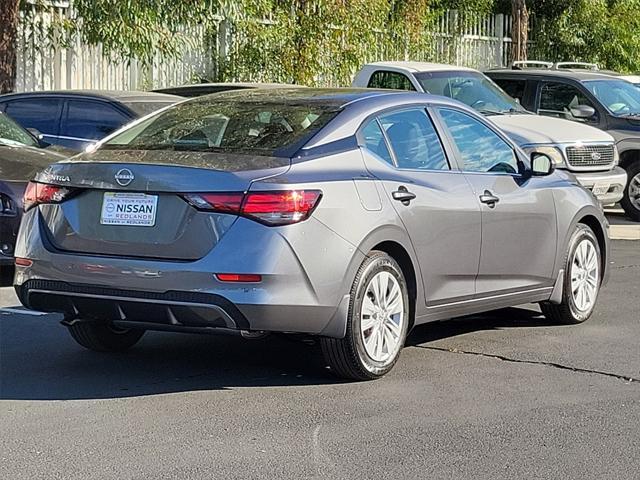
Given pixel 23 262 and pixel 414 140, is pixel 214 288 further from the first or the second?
pixel 414 140

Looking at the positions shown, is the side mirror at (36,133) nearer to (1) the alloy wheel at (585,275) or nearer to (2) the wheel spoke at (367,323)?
(1) the alloy wheel at (585,275)

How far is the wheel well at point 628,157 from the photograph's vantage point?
1553cm

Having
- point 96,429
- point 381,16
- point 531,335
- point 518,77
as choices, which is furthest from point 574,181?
point 381,16

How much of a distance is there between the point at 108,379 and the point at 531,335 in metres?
2.94

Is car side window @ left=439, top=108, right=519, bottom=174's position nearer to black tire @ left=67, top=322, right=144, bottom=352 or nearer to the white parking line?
black tire @ left=67, top=322, right=144, bottom=352

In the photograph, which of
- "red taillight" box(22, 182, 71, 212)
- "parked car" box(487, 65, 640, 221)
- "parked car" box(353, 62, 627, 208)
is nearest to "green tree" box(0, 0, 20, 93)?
"parked car" box(353, 62, 627, 208)

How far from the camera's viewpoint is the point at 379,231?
21.3 feet

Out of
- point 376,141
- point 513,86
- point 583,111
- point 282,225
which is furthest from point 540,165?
point 513,86

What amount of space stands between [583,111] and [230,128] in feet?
31.7

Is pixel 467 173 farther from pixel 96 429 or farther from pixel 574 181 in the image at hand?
pixel 96 429

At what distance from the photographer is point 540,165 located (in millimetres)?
8109

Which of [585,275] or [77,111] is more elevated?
[77,111]

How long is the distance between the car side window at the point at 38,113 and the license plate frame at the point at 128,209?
6553mm

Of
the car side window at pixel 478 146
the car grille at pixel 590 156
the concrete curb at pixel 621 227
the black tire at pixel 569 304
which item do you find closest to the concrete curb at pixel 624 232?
the concrete curb at pixel 621 227
